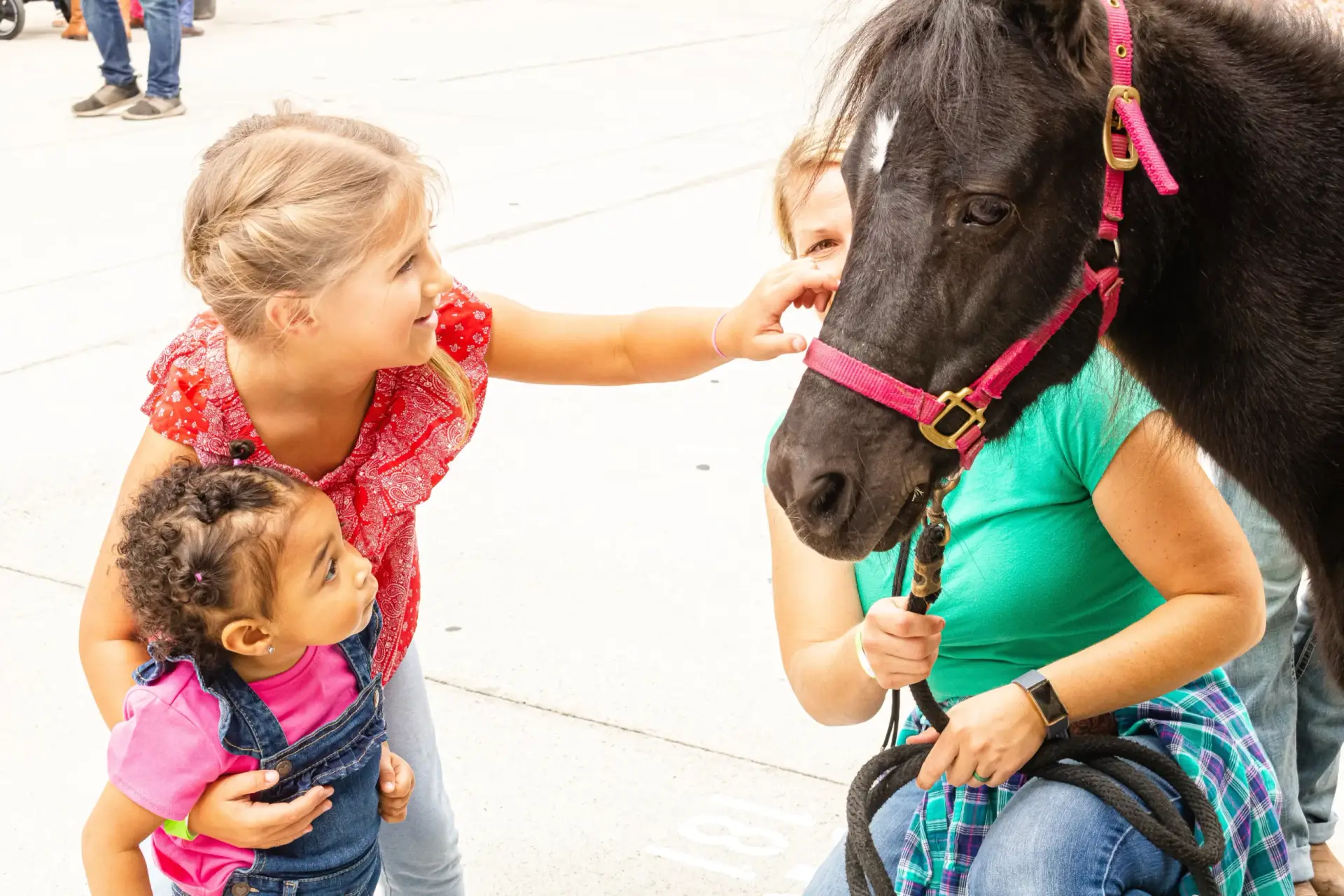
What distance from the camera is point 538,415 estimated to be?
14.5 feet

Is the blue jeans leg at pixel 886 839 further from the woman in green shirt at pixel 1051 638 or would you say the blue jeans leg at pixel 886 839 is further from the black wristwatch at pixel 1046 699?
the black wristwatch at pixel 1046 699

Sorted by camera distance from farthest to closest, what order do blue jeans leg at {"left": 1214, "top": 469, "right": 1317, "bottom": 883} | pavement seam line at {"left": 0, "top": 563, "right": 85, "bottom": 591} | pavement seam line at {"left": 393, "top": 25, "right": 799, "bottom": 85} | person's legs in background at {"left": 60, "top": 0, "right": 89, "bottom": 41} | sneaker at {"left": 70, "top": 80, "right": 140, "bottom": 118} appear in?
person's legs in background at {"left": 60, "top": 0, "right": 89, "bottom": 41} → pavement seam line at {"left": 393, "top": 25, "right": 799, "bottom": 85} → sneaker at {"left": 70, "top": 80, "right": 140, "bottom": 118} → pavement seam line at {"left": 0, "top": 563, "right": 85, "bottom": 591} → blue jeans leg at {"left": 1214, "top": 469, "right": 1317, "bottom": 883}

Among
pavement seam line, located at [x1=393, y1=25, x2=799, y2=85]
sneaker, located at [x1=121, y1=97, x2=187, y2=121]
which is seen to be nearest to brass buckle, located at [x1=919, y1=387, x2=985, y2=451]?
sneaker, located at [x1=121, y1=97, x2=187, y2=121]

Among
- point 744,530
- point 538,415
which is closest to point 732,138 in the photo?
point 538,415

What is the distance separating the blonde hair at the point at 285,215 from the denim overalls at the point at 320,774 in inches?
17.6

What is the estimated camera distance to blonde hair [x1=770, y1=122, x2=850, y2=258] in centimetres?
180

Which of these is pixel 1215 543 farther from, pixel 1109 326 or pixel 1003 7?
pixel 1003 7

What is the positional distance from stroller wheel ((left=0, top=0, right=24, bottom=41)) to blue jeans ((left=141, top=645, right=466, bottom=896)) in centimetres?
1045

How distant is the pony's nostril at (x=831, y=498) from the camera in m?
1.53

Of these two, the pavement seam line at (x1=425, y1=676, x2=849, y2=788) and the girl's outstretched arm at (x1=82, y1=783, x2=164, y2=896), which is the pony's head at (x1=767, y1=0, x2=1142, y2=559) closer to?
the girl's outstretched arm at (x1=82, y1=783, x2=164, y2=896)

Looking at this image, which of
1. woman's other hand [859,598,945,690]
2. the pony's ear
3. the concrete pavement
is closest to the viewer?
the pony's ear

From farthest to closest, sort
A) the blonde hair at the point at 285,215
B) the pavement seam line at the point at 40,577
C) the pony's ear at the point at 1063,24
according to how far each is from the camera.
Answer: the pavement seam line at the point at 40,577
the blonde hair at the point at 285,215
the pony's ear at the point at 1063,24

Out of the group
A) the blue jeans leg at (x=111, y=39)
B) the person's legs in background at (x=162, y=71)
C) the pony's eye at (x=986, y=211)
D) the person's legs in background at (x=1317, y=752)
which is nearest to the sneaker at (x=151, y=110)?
the person's legs in background at (x=162, y=71)

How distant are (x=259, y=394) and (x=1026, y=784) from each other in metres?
1.10
